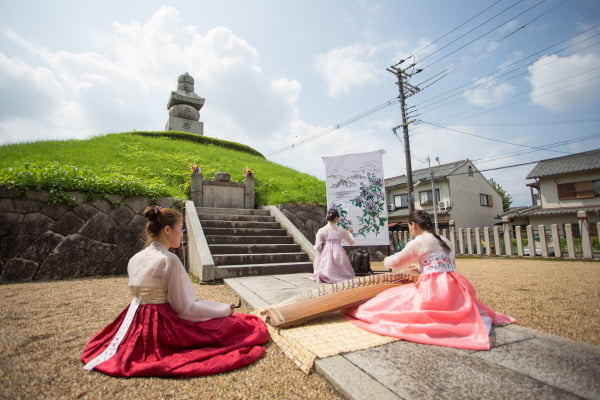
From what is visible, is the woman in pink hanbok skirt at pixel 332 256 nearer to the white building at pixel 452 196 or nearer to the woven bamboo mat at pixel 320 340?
the woven bamboo mat at pixel 320 340

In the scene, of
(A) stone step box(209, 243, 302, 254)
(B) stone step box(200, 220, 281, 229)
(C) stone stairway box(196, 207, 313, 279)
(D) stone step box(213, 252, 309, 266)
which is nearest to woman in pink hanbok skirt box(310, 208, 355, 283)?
(C) stone stairway box(196, 207, 313, 279)

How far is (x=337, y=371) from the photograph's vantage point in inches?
76.5

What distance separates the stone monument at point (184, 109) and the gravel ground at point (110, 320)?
50.9 feet

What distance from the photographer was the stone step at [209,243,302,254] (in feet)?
22.4

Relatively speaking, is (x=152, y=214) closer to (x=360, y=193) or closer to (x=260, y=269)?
(x=260, y=269)

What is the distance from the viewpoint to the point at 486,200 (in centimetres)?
2730

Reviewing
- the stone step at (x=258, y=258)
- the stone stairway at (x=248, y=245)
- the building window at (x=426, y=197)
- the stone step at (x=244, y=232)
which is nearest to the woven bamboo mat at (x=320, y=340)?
the stone stairway at (x=248, y=245)

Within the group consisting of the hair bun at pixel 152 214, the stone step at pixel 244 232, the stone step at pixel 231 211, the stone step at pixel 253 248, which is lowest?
the stone step at pixel 253 248

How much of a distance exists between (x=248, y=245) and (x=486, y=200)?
2801cm

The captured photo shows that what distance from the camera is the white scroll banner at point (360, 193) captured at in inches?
311

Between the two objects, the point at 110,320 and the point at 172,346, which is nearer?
the point at 172,346

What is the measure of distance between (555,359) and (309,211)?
8.34 metres

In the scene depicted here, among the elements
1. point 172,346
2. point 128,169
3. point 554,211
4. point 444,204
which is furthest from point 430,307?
point 444,204

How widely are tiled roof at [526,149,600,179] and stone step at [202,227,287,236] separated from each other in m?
20.9
